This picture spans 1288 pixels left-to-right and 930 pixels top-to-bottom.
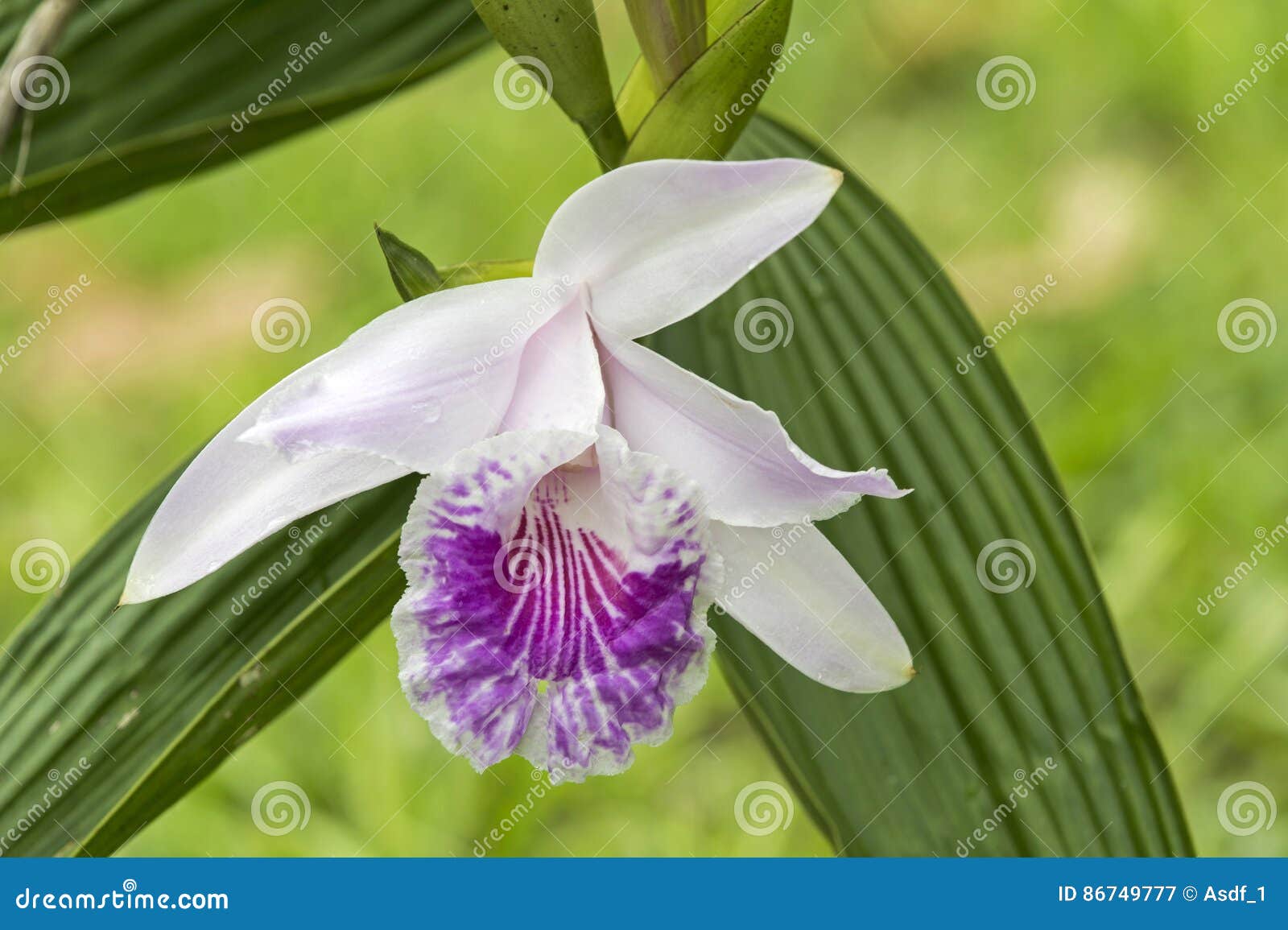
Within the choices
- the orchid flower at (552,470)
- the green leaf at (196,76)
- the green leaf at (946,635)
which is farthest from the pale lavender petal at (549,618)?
the green leaf at (196,76)

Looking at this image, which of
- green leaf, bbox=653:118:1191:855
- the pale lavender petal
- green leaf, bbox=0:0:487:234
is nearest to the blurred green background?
green leaf, bbox=0:0:487:234

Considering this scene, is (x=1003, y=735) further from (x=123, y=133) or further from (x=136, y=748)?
(x=123, y=133)

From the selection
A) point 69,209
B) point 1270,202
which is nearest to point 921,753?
point 69,209

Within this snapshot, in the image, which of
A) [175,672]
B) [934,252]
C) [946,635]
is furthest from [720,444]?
[934,252]

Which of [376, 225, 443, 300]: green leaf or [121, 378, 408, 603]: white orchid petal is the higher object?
[376, 225, 443, 300]: green leaf

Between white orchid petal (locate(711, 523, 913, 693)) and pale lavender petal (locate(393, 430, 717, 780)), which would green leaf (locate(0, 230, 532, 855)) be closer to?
pale lavender petal (locate(393, 430, 717, 780))

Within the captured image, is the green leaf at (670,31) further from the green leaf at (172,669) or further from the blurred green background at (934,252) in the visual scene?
the blurred green background at (934,252)
